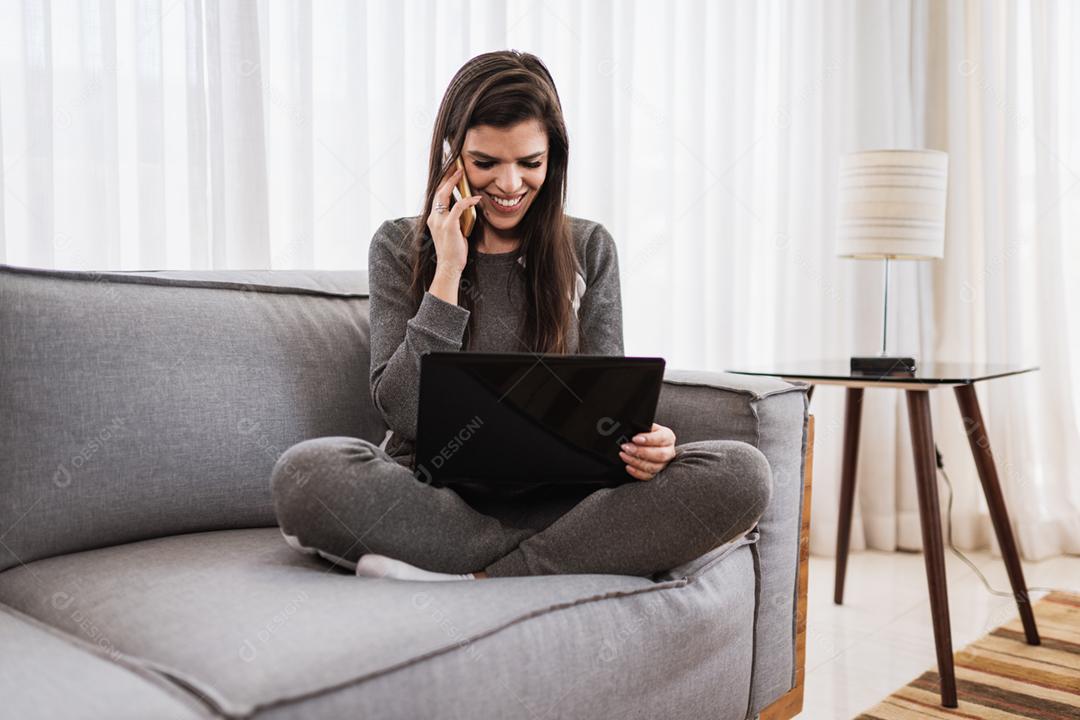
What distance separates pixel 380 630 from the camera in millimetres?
935

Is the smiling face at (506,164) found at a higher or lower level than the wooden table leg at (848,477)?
higher

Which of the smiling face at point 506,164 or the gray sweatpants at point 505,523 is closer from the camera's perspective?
the gray sweatpants at point 505,523

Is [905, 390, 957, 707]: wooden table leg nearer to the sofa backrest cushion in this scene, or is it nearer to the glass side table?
the glass side table

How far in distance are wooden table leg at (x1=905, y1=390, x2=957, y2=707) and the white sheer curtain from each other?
2.53 feet

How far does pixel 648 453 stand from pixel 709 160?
159 centimetres

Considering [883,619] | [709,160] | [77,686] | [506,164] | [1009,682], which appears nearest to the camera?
[77,686]

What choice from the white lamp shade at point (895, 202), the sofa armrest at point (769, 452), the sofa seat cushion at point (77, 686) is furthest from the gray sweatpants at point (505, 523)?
the white lamp shade at point (895, 202)

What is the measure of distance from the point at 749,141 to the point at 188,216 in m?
1.59

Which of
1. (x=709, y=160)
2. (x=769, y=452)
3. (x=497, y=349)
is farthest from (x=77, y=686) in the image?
(x=709, y=160)

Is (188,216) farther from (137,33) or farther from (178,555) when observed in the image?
(178,555)

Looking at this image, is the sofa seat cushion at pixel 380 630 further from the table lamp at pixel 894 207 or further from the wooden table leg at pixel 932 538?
the table lamp at pixel 894 207

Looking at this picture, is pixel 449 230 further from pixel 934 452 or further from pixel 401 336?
pixel 934 452

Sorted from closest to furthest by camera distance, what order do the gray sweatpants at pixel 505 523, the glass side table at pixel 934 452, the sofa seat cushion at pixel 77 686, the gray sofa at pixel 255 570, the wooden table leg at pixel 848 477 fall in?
the sofa seat cushion at pixel 77 686, the gray sofa at pixel 255 570, the gray sweatpants at pixel 505 523, the glass side table at pixel 934 452, the wooden table leg at pixel 848 477

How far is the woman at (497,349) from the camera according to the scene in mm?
1181
